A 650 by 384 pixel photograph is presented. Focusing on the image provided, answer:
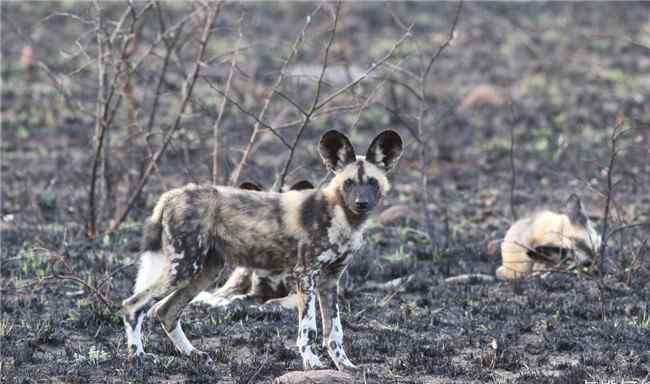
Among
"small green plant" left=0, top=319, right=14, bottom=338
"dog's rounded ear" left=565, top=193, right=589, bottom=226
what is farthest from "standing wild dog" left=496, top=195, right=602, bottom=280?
"small green plant" left=0, top=319, right=14, bottom=338

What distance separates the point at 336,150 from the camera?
20.8 feet

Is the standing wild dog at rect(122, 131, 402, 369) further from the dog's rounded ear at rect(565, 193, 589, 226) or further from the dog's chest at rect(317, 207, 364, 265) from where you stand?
the dog's rounded ear at rect(565, 193, 589, 226)

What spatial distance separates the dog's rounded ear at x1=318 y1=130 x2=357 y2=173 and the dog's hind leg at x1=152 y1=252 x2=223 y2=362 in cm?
91

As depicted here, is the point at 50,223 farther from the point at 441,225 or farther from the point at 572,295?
the point at 572,295

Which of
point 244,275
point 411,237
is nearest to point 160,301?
point 244,275

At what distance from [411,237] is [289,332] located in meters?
3.41

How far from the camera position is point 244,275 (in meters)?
8.31

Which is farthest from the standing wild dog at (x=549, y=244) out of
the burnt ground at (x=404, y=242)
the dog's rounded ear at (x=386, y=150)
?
the dog's rounded ear at (x=386, y=150)

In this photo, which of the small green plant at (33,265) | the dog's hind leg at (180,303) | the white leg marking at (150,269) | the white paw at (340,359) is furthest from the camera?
the small green plant at (33,265)

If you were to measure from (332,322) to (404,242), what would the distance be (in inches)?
160

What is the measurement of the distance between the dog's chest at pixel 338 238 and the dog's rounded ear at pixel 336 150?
0.26m

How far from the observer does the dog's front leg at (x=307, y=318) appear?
633cm

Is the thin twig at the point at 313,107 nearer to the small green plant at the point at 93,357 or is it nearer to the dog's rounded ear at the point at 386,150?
the dog's rounded ear at the point at 386,150

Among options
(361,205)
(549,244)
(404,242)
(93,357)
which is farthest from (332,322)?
(404,242)
